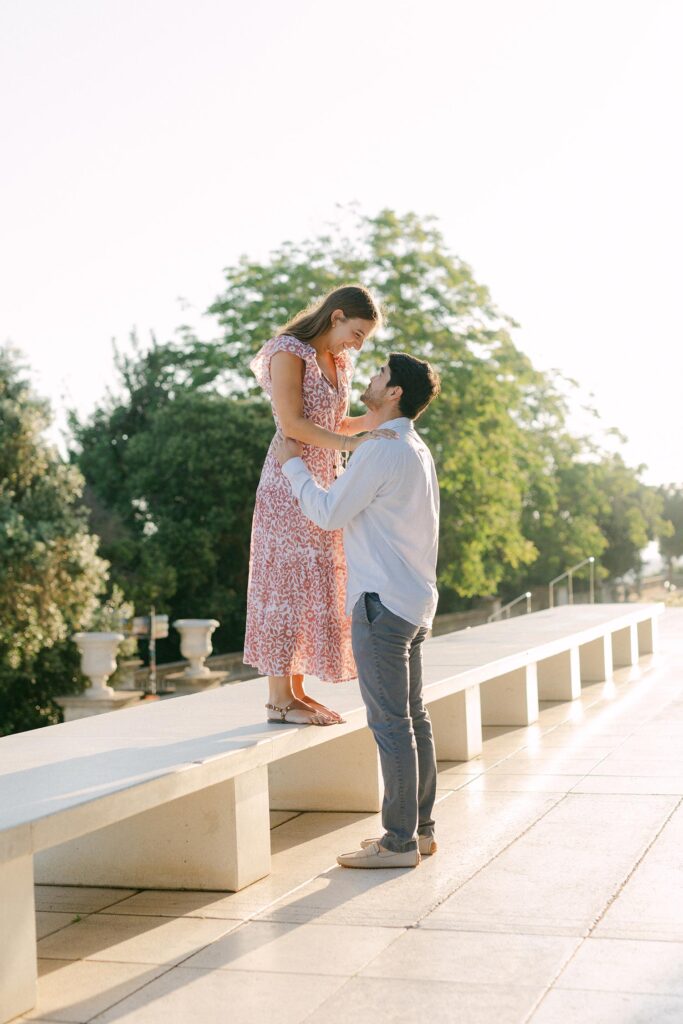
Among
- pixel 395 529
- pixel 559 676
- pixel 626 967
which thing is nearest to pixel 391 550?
pixel 395 529

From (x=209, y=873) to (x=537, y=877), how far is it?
1.14m

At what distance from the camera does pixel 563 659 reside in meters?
10.2

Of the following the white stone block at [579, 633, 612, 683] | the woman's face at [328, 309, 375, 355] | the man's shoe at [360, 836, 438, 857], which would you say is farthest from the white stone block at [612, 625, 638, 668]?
the woman's face at [328, 309, 375, 355]

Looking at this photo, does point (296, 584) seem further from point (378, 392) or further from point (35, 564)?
point (35, 564)

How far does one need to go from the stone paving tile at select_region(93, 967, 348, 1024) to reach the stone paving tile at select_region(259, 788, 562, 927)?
0.58 meters

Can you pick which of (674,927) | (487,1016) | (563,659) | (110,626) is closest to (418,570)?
(674,927)

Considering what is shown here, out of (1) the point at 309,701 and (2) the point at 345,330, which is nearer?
(2) the point at 345,330

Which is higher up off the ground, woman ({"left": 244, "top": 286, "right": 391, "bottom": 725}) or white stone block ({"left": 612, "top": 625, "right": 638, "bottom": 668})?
woman ({"left": 244, "top": 286, "right": 391, "bottom": 725})

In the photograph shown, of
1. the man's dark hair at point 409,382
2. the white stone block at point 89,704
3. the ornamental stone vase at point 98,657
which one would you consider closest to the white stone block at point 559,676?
the man's dark hair at point 409,382

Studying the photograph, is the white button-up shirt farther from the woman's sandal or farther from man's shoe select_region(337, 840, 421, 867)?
man's shoe select_region(337, 840, 421, 867)

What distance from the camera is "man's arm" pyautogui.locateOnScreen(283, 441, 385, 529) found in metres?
4.68

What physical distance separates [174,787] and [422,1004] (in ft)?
3.37

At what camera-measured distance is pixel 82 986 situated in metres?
3.76

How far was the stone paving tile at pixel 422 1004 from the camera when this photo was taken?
334 cm
